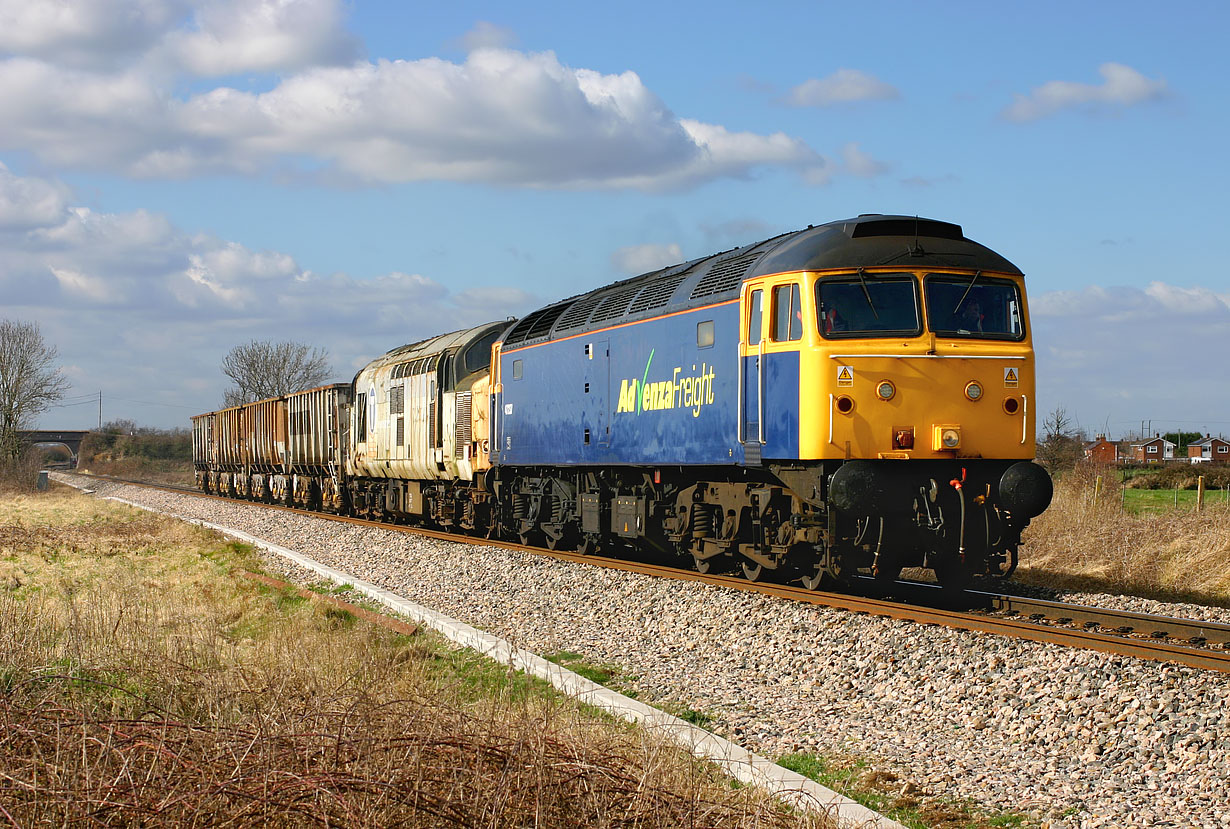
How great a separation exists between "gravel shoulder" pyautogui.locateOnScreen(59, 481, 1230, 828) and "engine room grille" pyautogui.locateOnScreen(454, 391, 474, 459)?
26.7 feet

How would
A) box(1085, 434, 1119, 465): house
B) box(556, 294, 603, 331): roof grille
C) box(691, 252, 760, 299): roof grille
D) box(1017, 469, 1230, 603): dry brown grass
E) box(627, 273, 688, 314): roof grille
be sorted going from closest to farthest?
box(691, 252, 760, 299): roof grille
box(1017, 469, 1230, 603): dry brown grass
box(627, 273, 688, 314): roof grille
box(556, 294, 603, 331): roof grille
box(1085, 434, 1119, 465): house

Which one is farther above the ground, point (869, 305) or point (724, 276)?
point (724, 276)

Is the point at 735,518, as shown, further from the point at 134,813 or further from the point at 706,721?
the point at 134,813

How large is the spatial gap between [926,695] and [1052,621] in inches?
120

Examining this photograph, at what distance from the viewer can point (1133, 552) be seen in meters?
16.0

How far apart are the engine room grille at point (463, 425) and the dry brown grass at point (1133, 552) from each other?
34.4ft

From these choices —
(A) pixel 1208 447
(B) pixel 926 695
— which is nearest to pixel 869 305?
(B) pixel 926 695

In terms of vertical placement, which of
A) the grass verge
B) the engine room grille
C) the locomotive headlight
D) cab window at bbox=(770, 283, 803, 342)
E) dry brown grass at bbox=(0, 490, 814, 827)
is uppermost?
cab window at bbox=(770, 283, 803, 342)

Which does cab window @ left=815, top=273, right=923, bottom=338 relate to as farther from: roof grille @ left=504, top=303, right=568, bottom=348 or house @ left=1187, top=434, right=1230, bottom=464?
house @ left=1187, top=434, right=1230, bottom=464

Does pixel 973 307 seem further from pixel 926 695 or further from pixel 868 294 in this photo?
pixel 926 695

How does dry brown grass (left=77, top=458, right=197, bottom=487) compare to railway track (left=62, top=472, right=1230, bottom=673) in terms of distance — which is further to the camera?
dry brown grass (left=77, top=458, right=197, bottom=487)

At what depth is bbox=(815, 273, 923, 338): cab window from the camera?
1179cm

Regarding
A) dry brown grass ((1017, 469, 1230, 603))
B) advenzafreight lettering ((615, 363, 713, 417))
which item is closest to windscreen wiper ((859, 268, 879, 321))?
advenzafreight lettering ((615, 363, 713, 417))

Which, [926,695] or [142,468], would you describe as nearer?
[926,695]
